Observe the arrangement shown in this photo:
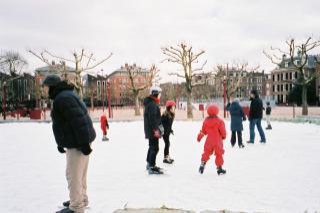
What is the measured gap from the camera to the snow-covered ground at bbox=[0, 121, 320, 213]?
14.4 ft

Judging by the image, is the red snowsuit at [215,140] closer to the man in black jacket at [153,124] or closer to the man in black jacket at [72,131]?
the man in black jacket at [153,124]

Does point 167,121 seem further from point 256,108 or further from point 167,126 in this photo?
point 256,108

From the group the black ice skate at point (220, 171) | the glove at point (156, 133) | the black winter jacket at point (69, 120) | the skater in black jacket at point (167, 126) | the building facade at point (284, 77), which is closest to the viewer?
the black winter jacket at point (69, 120)

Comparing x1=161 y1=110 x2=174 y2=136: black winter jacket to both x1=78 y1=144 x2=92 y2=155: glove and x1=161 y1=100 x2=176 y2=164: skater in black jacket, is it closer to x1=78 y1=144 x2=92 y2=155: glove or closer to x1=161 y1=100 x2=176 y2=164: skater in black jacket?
x1=161 y1=100 x2=176 y2=164: skater in black jacket

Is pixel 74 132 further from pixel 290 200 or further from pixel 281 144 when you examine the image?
pixel 281 144

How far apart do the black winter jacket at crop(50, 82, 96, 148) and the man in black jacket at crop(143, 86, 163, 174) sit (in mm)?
2551

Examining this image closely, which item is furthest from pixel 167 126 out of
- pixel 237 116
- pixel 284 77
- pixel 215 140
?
pixel 284 77

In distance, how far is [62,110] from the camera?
3.52 metres

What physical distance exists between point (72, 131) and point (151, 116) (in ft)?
8.94

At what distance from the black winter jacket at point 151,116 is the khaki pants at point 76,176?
2.52 metres

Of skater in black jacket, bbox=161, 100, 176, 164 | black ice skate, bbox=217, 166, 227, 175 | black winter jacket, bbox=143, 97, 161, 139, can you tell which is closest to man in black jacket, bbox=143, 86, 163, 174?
black winter jacket, bbox=143, 97, 161, 139

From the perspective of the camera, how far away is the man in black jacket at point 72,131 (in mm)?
3486

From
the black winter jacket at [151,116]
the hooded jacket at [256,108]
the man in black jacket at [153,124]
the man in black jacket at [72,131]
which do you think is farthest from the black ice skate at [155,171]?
the hooded jacket at [256,108]

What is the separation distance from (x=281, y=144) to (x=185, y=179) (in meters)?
5.69
